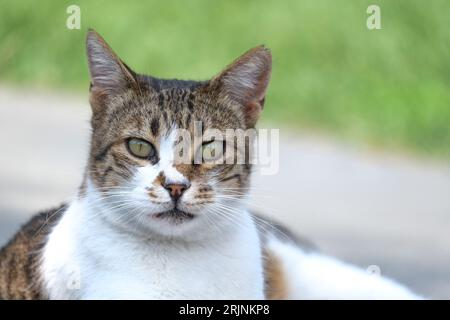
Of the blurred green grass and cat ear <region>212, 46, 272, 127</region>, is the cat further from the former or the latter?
the blurred green grass

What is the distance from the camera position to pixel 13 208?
23.0 ft

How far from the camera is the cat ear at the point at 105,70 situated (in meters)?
4.43

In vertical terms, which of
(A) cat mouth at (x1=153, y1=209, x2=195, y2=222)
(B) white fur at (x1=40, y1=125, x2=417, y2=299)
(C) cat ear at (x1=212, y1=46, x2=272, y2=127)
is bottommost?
(B) white fur at (x1=40, y1=125, x2=417, y2=299)

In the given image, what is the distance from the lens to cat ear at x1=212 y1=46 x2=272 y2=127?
176 inches

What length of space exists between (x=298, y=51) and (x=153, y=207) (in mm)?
5965

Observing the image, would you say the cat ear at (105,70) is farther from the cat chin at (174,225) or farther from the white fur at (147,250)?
the cat chin at (174,225)

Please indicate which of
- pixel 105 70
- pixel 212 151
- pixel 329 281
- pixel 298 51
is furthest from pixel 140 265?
Answer: pixel 298 51

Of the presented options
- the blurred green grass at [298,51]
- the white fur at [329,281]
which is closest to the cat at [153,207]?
the white fur at [329,281]

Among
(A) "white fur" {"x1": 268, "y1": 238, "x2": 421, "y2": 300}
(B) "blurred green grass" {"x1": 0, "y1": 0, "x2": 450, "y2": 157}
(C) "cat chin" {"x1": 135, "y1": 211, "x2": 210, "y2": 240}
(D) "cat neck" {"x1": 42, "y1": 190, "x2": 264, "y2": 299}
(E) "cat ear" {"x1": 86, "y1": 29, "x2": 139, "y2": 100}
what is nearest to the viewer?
(C) "cat chin" {"x1": 135, "y1": 211, "x2": 210, "y2": 240}

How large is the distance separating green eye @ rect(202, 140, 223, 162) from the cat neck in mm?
352

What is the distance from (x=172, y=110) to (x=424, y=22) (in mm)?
6251

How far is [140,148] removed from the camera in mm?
4285

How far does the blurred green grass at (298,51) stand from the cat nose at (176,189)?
204 inches

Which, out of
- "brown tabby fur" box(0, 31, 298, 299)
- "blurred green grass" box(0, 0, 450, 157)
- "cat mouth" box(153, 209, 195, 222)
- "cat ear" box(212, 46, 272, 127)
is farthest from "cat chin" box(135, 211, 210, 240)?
"blurred green grass" box(0, 0, 450, 157)
